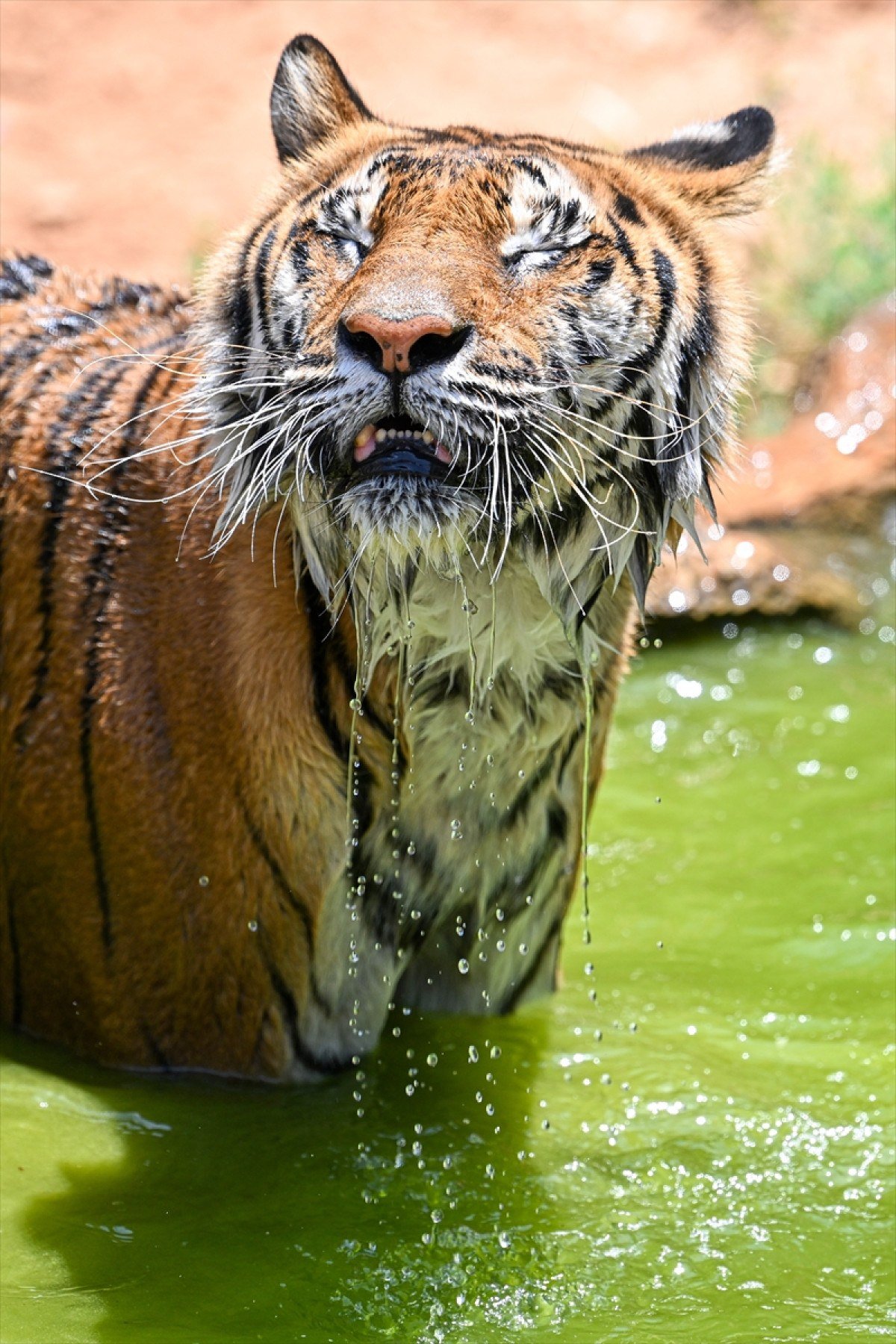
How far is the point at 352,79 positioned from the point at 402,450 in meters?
6.71

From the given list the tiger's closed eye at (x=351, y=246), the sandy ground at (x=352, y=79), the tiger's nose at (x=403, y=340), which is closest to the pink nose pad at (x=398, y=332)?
the tiger's nose at (x=403, y=340)

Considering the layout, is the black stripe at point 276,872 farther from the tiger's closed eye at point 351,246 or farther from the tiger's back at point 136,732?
the tiger's closed eye at point 351,246

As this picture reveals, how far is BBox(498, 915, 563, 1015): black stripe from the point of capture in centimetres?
321

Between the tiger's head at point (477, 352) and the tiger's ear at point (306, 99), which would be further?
the tiger's ear at point (306, 99)

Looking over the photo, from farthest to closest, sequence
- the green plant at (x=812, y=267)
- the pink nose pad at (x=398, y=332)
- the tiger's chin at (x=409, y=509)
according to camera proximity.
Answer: the green plant at (x=812, y=267), the tiger's chin at (x=409, y=509), the pink nose pad at (x=398, y=332)

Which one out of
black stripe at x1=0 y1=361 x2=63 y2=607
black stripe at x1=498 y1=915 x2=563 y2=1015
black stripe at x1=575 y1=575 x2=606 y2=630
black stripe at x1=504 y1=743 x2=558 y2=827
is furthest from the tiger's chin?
black stripe at x1=498 y1=915 x2=563 y2=1015

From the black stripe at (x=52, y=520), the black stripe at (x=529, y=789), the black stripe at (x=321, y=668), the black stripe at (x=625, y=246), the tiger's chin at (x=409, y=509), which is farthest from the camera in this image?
the black stripe at (x=52, y=520)

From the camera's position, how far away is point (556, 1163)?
9.61ft

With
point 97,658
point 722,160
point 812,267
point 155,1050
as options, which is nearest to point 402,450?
point 97,658

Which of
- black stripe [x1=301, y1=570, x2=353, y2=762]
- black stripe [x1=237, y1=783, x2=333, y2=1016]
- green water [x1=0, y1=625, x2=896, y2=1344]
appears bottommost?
green water [x1=0, y1=625, x2=896, y2=1344]

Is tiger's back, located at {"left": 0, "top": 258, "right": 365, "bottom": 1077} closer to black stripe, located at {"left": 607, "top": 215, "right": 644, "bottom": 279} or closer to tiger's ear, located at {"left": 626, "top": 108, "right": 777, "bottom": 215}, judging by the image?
black stripe, located at {"left": 607, "top": 215, "right": 644, "bottom": 279}

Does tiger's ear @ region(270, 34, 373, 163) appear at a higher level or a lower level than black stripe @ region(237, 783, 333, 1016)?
higher

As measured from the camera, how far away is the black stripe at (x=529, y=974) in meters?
3.21

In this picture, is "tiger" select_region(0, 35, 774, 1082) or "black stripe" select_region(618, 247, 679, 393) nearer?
"tiger" select_region(0, 35, 774, 1082)
